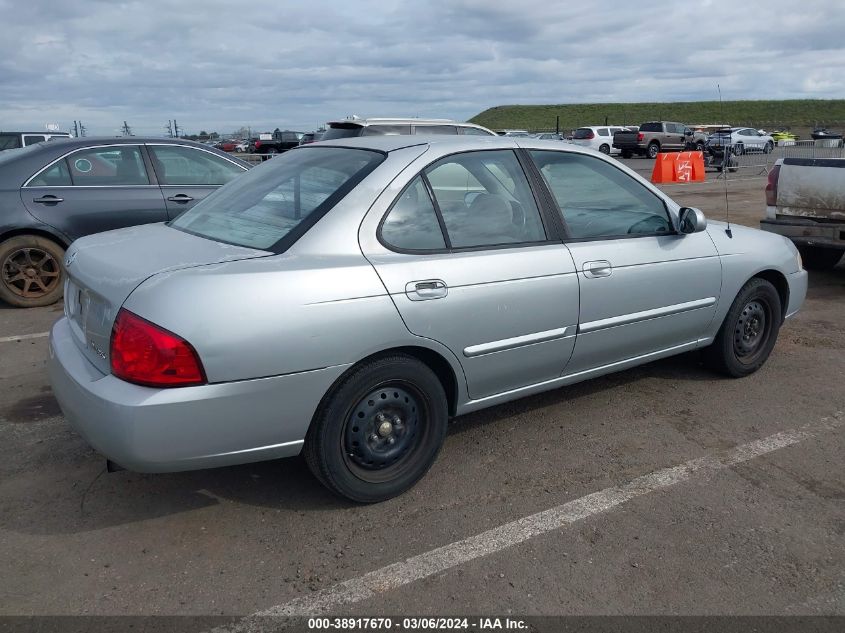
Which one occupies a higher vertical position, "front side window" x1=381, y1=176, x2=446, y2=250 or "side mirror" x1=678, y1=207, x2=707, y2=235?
"front side window" x1=381, y1=176, x2=446, y2=250

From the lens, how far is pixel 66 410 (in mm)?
3055

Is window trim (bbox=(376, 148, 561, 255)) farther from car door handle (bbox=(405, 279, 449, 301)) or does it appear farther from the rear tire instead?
the rear tire

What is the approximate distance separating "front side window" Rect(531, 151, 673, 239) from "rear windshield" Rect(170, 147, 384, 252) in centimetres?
105

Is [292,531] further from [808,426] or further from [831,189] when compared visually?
[831,189]

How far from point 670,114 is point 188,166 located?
3673 inches

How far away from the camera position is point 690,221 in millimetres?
4184

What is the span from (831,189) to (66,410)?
288 inches

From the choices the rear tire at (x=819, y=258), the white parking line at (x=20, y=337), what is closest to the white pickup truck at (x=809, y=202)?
the rear tire at (x=819, y=258)

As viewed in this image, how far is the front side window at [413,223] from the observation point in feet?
10.6

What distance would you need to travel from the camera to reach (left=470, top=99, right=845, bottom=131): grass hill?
83688mm

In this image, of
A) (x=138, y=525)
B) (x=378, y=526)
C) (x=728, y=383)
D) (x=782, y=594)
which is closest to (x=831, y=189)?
(x=728, y=383)

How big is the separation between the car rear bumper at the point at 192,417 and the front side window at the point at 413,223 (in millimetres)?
672

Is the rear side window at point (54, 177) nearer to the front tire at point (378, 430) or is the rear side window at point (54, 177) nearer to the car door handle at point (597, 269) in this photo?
the front tire at point (378, 430)

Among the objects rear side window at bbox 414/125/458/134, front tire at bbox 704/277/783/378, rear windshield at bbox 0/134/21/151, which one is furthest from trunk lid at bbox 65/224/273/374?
rear windshield at bbox 0/134/21/151
